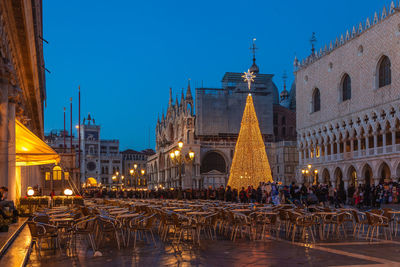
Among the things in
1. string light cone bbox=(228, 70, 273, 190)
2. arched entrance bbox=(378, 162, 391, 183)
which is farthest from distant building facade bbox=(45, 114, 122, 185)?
string light cone bbox=(228, 70, 273, 190)

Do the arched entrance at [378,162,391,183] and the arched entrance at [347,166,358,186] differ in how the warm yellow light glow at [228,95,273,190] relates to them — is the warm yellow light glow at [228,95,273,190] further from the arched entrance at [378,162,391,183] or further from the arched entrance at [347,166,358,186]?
the arched entrance at [347,166,358,186]

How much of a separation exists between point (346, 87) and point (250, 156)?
23.3 meters

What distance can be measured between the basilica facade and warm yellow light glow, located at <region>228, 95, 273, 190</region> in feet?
53.7

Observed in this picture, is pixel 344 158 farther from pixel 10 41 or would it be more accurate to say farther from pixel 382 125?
pixel 10 41

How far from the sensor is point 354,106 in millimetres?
40781

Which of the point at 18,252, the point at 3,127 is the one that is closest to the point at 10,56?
the point at 3,127

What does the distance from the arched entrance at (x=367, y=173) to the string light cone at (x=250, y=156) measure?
64.0 ft

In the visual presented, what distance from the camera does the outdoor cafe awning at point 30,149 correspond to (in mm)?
13609

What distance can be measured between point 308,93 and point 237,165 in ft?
91.4

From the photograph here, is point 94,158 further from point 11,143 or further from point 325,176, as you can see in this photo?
point 11,143

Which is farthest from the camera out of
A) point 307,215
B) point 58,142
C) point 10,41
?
point 58,142

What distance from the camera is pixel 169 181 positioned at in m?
66.6

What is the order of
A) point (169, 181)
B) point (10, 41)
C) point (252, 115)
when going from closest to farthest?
point (10, 41) → point (252, 115) → point (169, 181)

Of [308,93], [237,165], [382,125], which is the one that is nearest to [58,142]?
[308,93]
